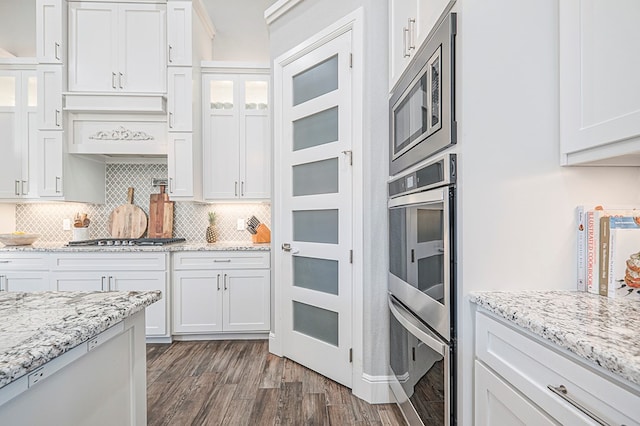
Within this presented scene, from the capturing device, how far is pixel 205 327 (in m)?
→ 3.48

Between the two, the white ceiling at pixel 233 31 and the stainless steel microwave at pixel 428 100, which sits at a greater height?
the white ceiling at pixel 233 31

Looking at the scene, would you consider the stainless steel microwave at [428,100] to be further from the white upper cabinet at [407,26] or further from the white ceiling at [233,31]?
the white ceiling at [233,31]

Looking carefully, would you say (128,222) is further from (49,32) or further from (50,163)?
(49,32)

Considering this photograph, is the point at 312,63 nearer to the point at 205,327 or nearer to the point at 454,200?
the point at 454,200

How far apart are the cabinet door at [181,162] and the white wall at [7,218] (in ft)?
6.09

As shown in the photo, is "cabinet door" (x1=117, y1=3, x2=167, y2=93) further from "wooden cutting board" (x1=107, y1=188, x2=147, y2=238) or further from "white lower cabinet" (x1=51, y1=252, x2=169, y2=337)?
"white lower cabinet" (x1=51, y1=252, x2=169, y2=337)

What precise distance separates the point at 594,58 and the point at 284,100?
7.37ft

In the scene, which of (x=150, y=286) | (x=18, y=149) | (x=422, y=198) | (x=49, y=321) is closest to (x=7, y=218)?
(x=18, y=149)

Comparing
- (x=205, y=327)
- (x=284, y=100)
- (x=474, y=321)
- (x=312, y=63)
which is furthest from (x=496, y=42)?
(x=205, y=327)

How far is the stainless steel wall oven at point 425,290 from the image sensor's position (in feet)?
4.36

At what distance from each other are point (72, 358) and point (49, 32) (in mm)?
3707

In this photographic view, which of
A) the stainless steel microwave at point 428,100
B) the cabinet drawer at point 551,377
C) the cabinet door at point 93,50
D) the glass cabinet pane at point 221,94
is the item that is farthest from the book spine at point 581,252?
the cabinet door at point 93,50

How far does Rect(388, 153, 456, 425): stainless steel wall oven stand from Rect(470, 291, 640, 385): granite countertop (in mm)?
204

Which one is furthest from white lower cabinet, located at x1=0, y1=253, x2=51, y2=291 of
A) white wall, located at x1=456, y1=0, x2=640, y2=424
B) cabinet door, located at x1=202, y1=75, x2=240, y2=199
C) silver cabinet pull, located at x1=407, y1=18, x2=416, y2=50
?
white wall, located at x1=456, y1=0, x2=640, y2=424
